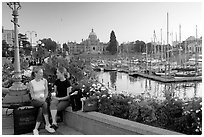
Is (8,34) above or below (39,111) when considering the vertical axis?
above

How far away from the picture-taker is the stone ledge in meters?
3.57

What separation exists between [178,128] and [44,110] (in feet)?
7.66

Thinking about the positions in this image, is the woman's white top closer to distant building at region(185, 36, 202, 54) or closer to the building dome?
distant building at region(185, 36, 202, 54)

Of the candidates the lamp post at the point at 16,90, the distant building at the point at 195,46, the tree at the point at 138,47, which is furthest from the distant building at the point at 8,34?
the tree at the point at 138,47

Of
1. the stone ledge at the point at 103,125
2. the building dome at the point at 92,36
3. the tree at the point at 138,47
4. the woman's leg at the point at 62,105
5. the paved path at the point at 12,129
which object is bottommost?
the paved path at the point at 12,129

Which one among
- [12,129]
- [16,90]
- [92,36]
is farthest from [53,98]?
[92,36]

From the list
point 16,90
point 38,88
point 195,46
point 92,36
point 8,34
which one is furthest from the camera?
point 92,36

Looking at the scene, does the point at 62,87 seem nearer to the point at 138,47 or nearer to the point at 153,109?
the point at 153,109

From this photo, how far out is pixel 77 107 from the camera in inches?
185

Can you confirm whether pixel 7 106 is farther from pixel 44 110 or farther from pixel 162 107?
pixel 162 107

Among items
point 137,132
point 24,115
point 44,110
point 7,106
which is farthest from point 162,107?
point 7,106

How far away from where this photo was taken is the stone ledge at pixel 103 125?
3.57 m

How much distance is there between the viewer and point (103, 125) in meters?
4.01

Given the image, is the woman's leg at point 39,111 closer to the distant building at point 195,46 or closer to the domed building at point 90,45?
the distant building at point 195,46
